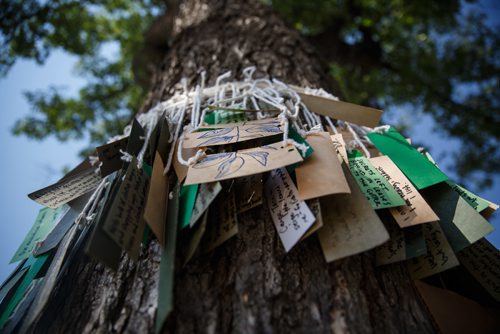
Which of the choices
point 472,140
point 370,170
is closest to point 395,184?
point 370,170

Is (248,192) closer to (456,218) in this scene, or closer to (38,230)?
(456,218)

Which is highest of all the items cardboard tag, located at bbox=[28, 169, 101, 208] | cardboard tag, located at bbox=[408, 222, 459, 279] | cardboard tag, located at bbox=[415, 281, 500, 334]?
cardboard tag, located at bbox=[28, 169, 101, 208]

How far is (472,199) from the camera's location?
534mm

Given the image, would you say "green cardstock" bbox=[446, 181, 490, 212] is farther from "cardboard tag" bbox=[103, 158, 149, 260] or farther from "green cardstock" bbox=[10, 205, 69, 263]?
"green cardstock" bbox=[10, 205, 69, 263]

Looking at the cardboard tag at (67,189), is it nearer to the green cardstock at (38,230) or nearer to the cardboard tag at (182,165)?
the green cardstock at (38,230)

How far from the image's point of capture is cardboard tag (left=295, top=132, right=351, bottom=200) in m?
0.42

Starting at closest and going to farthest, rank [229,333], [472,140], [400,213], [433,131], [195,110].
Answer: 1. [229,333]
2. [400,213]
3. [195,110]
4. [472,140]
5. [433,131]

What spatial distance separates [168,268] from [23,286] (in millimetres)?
273

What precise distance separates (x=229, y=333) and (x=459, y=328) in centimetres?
36

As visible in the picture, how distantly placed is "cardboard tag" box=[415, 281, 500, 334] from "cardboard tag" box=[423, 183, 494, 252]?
81 millimetres

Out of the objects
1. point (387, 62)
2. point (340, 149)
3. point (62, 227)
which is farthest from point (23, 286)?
point (387, 62)

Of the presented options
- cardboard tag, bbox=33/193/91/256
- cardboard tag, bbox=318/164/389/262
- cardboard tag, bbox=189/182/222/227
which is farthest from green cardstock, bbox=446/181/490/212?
cardboard tag, bbox=33/193/91/256

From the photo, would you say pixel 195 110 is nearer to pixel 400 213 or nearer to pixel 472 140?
pixel 400 213

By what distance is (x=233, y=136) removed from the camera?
51 cm
